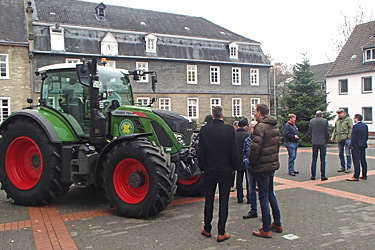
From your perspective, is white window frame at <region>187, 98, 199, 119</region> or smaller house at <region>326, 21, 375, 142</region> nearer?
smaller house at <region>326, 21, 375, 142</region>

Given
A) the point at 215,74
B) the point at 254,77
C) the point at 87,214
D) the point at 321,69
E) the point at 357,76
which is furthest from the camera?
the point at 321,69

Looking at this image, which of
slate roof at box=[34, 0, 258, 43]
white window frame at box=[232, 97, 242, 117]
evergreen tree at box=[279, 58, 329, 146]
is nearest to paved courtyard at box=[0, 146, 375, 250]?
evergreen tree at box=[279, 58, 329, 146]

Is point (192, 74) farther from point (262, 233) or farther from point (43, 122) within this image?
point (262, 233)

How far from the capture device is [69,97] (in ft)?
25.4

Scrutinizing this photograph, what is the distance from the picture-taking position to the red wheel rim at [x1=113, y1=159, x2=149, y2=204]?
6.38 metres

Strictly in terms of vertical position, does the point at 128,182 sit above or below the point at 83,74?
below

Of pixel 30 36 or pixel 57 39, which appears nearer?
pixel 30 36

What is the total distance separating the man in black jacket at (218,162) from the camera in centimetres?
526

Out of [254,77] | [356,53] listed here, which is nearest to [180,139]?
[254,77]

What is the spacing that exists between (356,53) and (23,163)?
36833mm

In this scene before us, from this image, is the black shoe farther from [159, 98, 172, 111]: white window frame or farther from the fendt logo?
[159, 98, 172, 111]: white window frame

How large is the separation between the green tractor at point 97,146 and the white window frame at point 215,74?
95.4 feet

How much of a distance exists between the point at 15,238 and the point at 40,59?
26.8m

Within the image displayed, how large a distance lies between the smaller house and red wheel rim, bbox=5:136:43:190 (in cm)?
3384
